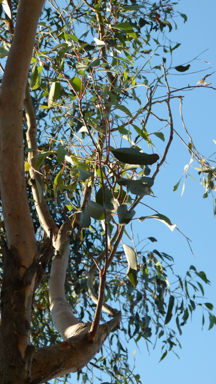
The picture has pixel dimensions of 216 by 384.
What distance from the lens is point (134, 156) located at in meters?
0.79

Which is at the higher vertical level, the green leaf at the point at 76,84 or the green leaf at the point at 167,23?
the green leaf at the point at 167,23

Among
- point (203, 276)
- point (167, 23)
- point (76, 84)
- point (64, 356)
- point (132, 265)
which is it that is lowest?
point (64, 356)

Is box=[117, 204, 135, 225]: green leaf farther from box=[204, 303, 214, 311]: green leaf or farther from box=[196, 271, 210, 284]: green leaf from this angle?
box=[204, 303, 214, 311]: green leaf

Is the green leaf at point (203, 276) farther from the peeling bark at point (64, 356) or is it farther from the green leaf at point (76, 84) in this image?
the green leaf at point (76, 84)

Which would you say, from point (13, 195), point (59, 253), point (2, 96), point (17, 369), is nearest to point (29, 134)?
point (59, 253)

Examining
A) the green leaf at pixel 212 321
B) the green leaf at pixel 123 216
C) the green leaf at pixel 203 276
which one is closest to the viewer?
the green leaf at pixel 123 216

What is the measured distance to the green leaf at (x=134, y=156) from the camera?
0.77m

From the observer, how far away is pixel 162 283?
1984 mm

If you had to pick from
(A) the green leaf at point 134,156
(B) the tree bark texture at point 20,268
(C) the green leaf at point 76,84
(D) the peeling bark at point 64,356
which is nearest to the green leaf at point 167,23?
(B) the tree bark texture at point 20,268

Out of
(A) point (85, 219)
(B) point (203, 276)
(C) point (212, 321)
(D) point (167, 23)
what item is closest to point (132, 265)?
(A) point (85, 219)

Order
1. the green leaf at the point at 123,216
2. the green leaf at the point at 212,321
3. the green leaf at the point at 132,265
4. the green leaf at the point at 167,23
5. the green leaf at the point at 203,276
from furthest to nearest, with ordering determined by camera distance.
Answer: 1. the green leaf at the point at 167,23
2. the green leaf at the point at 212,321
3. the green leaf at the point at 203,276
4. the green leaf at the point at 132,265
5. the green leaf at the point at 123,216

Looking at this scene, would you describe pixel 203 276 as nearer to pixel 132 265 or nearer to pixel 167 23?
pixel 132 265

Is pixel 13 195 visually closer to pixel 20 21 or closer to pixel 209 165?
pixel 20 21

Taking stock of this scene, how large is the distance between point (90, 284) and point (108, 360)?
4.77ft
